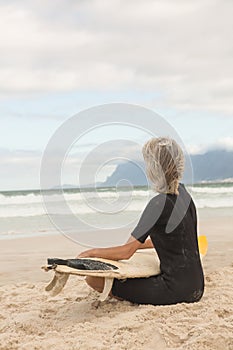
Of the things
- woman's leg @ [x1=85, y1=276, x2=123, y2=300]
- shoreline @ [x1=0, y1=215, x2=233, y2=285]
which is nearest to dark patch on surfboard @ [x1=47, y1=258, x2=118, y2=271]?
woman's leg @ [x1=85, y1=276, x2=123, y2=300]

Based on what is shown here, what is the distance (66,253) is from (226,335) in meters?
5.87

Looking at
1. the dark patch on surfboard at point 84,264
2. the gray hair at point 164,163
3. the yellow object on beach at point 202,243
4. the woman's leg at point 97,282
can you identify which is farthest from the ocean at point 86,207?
the woman's leg at point 97,282

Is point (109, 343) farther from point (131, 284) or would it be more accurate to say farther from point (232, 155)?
point (232, 155)

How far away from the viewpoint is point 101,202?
1888 cm

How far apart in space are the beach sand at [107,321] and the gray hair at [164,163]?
3.11 ft

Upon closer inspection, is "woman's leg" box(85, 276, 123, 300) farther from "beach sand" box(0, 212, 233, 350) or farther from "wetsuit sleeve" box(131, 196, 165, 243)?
"wetsuit sleeve" box(131, 196, 165, 243)

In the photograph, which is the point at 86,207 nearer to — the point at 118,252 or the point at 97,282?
the point at 97,282

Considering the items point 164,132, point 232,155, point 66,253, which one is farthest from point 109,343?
point 232,155

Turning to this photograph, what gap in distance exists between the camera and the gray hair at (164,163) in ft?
13.3

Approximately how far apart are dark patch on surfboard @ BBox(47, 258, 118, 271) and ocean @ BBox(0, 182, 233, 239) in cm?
73

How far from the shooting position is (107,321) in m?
3.96

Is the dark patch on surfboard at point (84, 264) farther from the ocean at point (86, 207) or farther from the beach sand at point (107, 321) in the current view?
the ocean at point (86, 207)

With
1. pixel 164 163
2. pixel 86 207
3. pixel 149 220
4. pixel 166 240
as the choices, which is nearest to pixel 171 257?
pixel 166 240

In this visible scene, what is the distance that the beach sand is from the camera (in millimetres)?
3441
